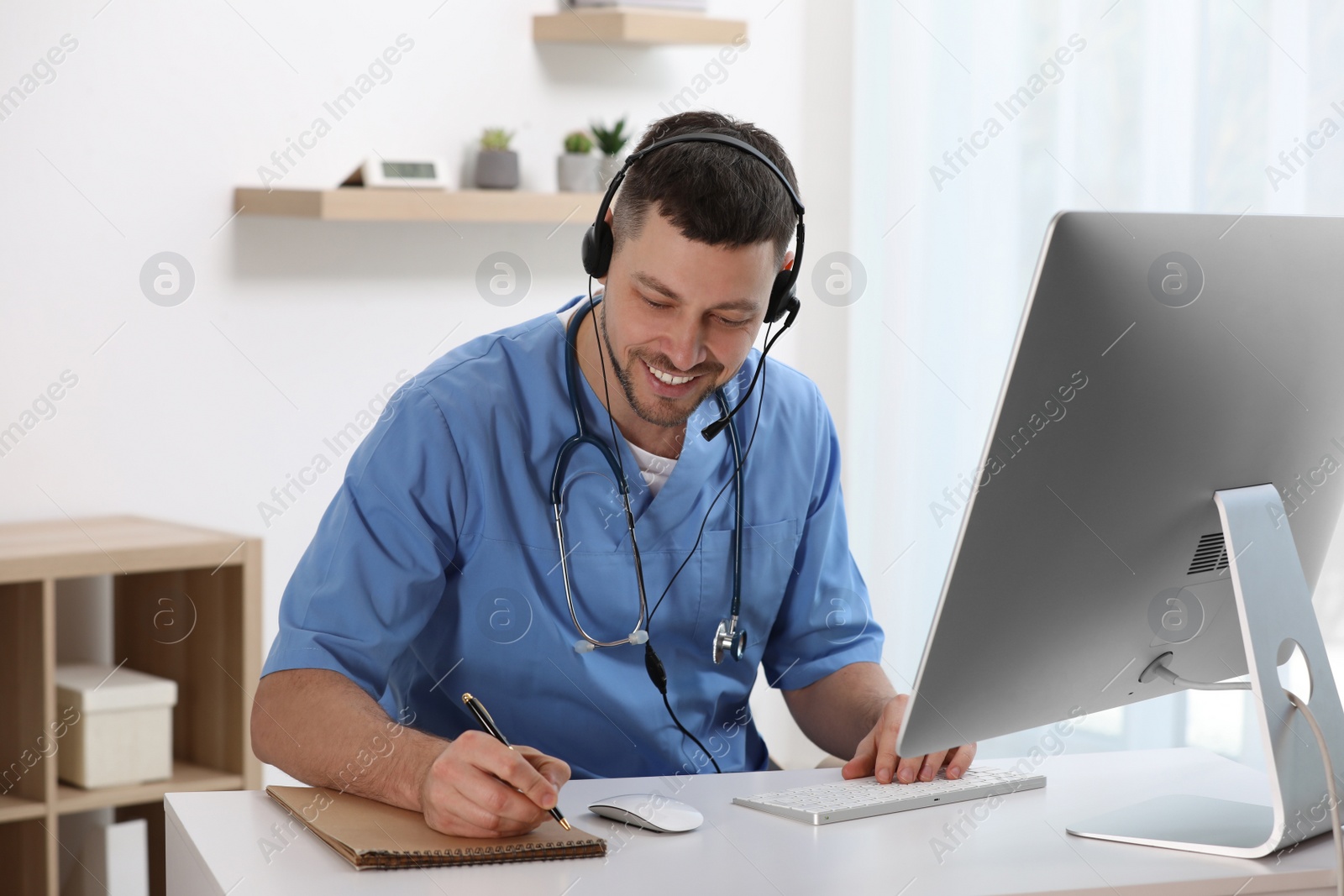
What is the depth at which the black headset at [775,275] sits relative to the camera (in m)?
1.42

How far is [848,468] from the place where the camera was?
3.34 metres

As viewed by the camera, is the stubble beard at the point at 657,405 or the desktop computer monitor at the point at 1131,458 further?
the stubble beard at the point at 657,405

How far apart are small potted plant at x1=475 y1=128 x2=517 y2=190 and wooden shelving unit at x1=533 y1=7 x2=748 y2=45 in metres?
0.26

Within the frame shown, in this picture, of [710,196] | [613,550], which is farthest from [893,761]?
[710,196]

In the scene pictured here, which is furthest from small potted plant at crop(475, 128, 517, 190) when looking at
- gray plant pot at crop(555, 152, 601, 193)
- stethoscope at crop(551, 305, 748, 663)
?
stethoscope at crop(551, 305, 748, 663)

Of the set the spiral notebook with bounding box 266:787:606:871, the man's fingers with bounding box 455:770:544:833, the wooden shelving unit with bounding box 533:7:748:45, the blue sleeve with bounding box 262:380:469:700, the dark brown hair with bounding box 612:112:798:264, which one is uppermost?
the wooden shelving unit with bounding box 533:7:748:45

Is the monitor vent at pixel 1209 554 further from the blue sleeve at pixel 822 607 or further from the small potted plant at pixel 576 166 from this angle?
the small potted plant at pixel 576 166

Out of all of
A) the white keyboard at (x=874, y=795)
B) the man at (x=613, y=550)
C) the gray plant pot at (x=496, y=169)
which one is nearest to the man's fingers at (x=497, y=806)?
the man at (x=613, y=550)

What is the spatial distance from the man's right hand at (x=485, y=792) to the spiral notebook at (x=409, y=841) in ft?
0.04

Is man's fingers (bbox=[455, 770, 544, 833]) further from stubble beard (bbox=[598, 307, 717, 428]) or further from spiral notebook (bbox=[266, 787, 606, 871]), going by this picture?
stubble beard (bbox=[598, 307, 717, 428])

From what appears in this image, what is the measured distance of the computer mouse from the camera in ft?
3.81

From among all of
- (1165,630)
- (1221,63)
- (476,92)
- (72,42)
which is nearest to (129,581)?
(72,42)

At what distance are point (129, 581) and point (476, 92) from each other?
1.25 meters

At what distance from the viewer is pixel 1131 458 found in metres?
1.05
